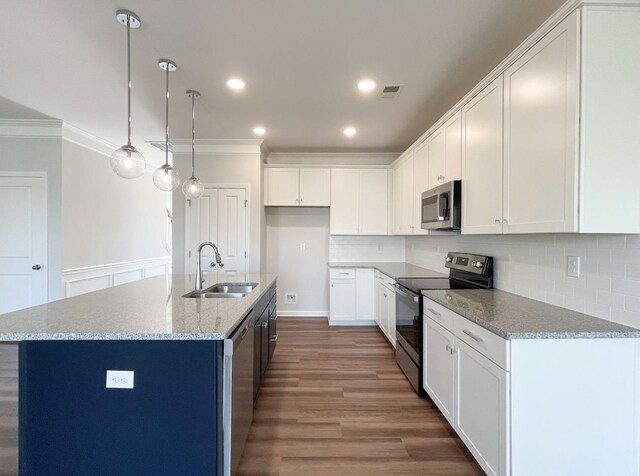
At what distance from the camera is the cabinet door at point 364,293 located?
14.9ft

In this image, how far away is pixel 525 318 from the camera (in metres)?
1.68

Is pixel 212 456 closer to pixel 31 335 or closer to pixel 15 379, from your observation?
pixel 31 335

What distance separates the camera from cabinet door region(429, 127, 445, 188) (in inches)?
114

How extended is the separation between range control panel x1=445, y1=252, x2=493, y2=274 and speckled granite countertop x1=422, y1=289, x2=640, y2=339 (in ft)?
1.23

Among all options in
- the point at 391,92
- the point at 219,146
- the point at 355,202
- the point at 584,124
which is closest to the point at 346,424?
Result: the point at 584,124

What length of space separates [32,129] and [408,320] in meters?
4.76

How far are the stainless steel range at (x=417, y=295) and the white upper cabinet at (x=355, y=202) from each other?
1.66 meters

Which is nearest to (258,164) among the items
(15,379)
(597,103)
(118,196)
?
(118,196)

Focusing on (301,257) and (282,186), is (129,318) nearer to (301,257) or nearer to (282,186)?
(282,186)

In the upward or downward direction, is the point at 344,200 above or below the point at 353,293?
above

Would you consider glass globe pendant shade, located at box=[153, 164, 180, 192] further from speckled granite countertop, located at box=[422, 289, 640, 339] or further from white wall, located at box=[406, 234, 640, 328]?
white wall, located at box=[406, 234, 640, 328]

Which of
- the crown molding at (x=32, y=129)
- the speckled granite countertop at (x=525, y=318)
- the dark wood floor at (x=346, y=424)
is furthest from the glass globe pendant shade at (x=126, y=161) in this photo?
the crown molding at (x=32, y=129)

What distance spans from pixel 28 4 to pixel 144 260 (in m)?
4.56

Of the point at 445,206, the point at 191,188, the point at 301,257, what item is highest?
the point at 191,188
